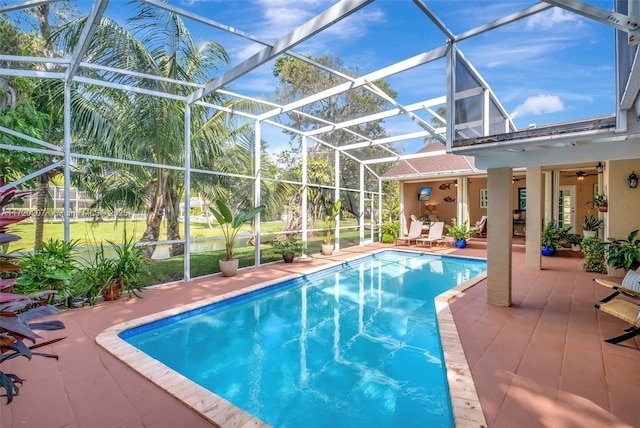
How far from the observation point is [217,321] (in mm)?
5746

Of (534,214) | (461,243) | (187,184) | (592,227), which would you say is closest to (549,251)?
(592,227)

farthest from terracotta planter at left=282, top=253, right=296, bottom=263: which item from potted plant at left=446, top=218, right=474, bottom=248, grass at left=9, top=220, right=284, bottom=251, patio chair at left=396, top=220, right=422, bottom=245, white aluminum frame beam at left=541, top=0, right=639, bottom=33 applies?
white aluminum frame beam at left=541, top=0, right=639, bottom=33

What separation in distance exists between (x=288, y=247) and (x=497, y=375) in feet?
25.6

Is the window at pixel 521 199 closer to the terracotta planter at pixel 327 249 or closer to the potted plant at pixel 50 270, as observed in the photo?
the terracotta planter at pixel 327 249

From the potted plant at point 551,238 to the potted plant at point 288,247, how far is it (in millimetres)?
8656

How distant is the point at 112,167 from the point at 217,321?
3.98m

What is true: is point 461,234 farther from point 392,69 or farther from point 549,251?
point 392,69

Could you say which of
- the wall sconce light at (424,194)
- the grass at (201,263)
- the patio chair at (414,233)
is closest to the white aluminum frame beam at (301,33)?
the grass at (201,263)

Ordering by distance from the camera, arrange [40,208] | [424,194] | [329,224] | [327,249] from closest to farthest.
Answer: [40,208] < [327,249] < [329,224] < [424,194]

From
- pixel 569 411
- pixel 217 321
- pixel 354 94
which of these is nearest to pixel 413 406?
pixel 569 411

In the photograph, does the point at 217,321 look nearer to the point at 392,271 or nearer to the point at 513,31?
the point at 392,271

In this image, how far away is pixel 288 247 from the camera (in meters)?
10.6

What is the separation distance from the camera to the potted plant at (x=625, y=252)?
632 centimetres

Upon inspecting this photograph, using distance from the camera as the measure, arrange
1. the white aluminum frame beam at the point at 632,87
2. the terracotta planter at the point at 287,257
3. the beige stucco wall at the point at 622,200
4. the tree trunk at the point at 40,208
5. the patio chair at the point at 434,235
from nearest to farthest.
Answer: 1. the white aluminum frame beam at the point at 632,87
2. the tree trunk at the point at 40,208
3. the beige stucco wall at the point at 622,200
4. the terracotta planter at the point at 287,257
5. the patio chair at the point at 434,235
